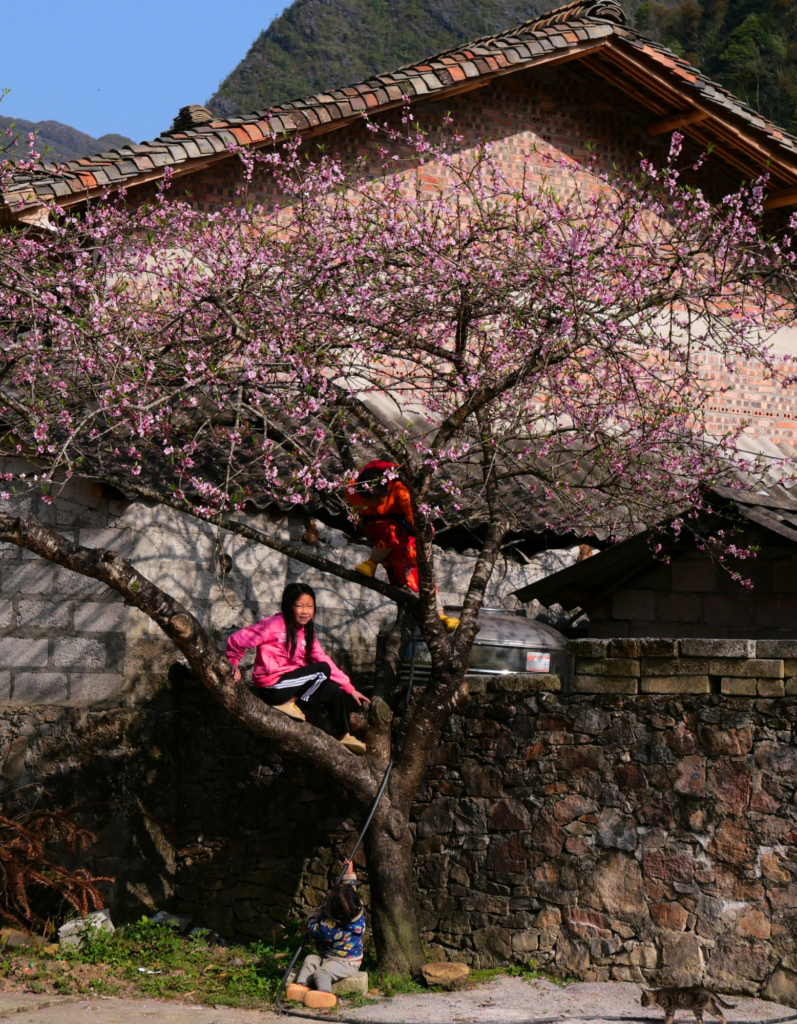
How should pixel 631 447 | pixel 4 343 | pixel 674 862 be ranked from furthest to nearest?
pixel 631 447 < pixel 4 343 < pixel 674 862

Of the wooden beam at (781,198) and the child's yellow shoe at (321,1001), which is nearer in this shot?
the child's yellow shoe at (321,1001)

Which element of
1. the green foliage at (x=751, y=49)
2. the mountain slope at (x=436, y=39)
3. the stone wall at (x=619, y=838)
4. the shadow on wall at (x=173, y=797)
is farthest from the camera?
the mountain slope at (x=436, y=39)

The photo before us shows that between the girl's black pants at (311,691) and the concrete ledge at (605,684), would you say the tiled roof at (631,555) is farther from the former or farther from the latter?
the girl's black pants at (311,691)

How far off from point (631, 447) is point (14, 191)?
5.07 meters

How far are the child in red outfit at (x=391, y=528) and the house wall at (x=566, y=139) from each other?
171 inches

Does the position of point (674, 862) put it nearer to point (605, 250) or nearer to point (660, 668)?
point (660, 668)

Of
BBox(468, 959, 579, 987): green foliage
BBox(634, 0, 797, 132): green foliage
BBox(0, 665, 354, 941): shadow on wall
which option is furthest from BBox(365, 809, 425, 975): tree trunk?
BBox(634, 0, 797, 132): green foliage

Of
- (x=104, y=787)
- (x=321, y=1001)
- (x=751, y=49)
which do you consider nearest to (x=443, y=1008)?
(x=321, y=1001)

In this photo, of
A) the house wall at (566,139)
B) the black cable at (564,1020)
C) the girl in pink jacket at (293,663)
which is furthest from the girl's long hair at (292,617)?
the house wall at (566,139)

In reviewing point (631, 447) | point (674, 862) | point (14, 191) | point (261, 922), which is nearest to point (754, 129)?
point (631, 447)

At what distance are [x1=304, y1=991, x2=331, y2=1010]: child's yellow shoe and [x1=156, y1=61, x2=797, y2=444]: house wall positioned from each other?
24.2 ft

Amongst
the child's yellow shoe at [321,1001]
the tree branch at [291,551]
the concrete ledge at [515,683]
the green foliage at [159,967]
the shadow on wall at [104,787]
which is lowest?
the green foliage at [159,967]

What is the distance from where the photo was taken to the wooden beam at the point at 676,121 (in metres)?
11.8

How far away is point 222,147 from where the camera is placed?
9758 mm
